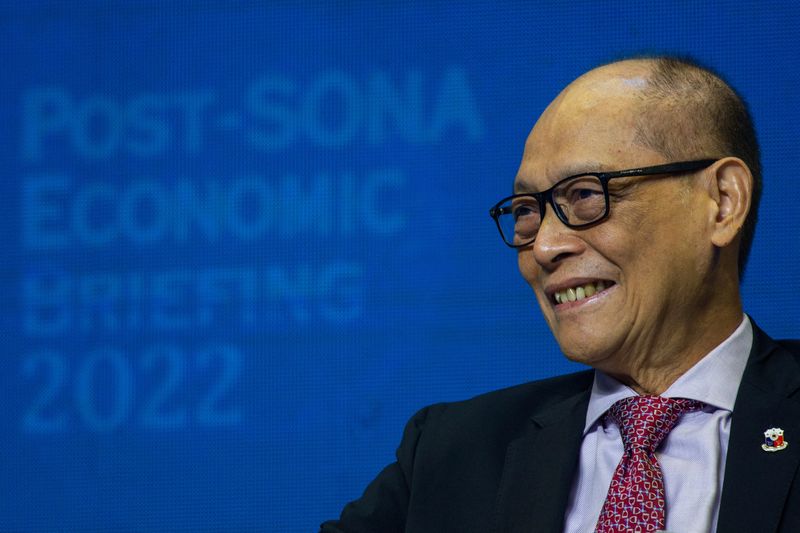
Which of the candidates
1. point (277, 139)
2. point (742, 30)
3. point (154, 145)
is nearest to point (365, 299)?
point (277, 139)

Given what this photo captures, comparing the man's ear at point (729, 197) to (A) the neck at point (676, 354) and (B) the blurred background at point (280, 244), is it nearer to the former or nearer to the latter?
(A) the neck at point (676, 354)

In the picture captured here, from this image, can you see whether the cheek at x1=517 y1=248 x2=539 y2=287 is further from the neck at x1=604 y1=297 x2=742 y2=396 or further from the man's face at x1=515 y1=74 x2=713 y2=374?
the neck at x1=604 y1=297 x2=742 y2=396

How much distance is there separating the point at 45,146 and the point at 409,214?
34.9 inches

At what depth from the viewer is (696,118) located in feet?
4.63

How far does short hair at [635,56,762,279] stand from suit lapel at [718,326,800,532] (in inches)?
6.8

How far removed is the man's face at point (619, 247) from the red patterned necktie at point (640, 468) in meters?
0.08

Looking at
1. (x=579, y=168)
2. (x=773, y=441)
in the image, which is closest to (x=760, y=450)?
(x=773, y=441)

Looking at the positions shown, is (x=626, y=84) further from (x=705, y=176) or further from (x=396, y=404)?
(x=396, y=404)

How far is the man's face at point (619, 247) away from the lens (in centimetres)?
137

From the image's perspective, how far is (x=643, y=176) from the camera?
1.37m

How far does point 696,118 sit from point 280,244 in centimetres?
120

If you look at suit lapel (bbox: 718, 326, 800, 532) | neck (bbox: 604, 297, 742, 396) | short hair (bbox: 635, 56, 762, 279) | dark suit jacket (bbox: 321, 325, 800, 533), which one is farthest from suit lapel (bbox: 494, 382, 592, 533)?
short hair (bbox: 635, 56, 762, 279)

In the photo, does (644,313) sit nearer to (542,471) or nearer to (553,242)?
(553,242)

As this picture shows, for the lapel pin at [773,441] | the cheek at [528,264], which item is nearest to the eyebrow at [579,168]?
the cheek at [528,264]
